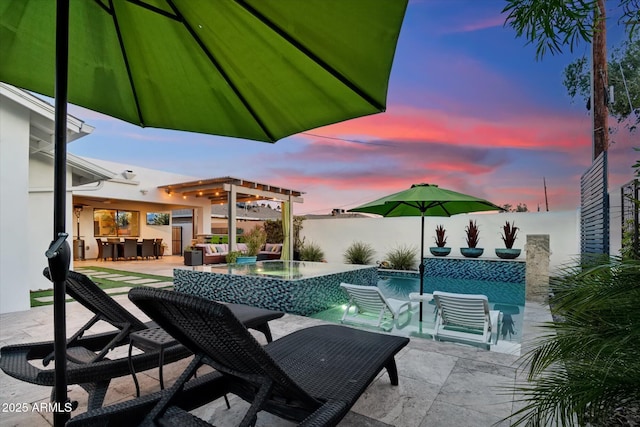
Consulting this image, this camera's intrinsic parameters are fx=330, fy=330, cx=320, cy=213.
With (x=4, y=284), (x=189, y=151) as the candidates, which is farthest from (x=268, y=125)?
(x=189, y=151)

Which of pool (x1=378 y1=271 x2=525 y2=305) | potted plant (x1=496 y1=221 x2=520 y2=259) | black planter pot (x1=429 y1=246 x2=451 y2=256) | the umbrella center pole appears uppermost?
the umbrella center pole

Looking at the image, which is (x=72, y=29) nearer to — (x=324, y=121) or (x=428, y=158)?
(x=324, y=121)

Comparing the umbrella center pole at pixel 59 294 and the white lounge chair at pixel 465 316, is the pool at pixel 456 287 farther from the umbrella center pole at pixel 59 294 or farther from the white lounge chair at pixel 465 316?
the umbrella center pole at pixel 59 294

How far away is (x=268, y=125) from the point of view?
7.30 feet

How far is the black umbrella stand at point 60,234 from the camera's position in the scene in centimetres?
113

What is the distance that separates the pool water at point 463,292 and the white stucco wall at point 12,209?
482 cm

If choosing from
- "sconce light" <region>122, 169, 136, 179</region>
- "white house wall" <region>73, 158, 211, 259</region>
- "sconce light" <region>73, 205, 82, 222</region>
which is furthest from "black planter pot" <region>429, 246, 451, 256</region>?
"sconce light" <region>73, 205, 82, 222</region>

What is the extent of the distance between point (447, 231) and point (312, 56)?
12148 millimetres

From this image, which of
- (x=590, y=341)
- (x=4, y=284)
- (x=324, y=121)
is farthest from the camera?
(x=4, y=284)

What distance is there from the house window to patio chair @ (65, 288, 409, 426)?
1873 centimetres

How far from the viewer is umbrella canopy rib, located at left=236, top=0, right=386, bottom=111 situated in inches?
63.3

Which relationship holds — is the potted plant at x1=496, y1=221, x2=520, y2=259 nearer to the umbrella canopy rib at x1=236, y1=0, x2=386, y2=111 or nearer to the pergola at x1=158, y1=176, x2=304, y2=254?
the pergola at x1=158, y1=176, x2=304, y2=254

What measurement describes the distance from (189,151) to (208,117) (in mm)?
15983

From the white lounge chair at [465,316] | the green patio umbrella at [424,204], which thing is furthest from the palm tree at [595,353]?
the green patio umbrella at [424,204]
